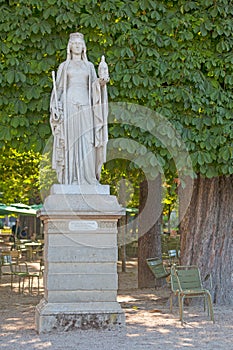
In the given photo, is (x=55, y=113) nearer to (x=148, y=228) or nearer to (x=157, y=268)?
(x=157, y=268)

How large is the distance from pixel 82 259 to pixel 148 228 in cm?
677

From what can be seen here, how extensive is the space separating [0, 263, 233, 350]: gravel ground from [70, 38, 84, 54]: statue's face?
4.31 m

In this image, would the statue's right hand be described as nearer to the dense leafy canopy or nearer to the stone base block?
the dense leafy canopy

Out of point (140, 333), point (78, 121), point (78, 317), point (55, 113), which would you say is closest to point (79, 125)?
point (78, 121)

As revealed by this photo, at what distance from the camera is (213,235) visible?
1218cm

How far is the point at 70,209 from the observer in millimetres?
9039

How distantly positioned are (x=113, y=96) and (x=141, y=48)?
104 centimetres

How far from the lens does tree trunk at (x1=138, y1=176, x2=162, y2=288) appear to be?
15.6 m

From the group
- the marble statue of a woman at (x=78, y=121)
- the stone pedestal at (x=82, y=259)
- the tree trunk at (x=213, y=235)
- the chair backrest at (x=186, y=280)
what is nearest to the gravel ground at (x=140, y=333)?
the stone pedestal at (x=82, y=259)

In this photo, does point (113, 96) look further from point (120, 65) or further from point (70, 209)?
point (70, 209)

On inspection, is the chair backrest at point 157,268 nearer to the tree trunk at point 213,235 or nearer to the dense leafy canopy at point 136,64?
the tree trunk at point 213,235

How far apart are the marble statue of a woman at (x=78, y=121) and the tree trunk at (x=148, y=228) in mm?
6028

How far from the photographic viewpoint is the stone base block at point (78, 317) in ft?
29.2

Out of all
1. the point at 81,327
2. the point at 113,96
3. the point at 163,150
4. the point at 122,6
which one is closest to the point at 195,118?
the point at 163,150
